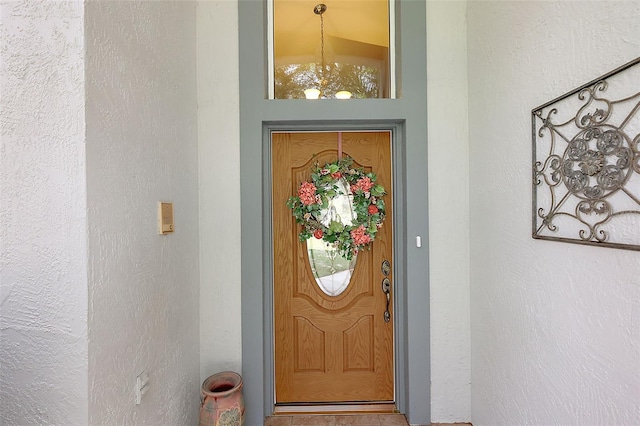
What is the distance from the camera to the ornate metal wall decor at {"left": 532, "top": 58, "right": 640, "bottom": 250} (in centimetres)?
88

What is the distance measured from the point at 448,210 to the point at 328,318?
1.09 metres

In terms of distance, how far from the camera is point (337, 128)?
1.94 m

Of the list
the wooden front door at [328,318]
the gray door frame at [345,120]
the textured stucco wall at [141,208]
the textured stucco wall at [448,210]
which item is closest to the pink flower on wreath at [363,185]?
the wooden front door at [328,318]

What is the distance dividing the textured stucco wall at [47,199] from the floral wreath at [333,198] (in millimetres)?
1204

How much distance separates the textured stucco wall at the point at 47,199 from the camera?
94cm

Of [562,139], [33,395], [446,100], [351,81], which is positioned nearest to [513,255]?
[562,139]

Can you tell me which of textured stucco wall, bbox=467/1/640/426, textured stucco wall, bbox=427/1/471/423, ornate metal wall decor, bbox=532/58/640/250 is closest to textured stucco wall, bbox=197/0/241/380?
textured stucco wall, bbox=427/1/471/423

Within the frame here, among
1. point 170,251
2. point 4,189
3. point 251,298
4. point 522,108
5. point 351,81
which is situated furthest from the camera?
point 351,81

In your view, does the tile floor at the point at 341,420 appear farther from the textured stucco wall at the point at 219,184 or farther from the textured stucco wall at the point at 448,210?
the textured stucco wall at the point at 219,184

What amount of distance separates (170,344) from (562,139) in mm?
2036

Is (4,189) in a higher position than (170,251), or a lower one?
higher

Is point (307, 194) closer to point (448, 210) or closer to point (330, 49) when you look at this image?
point (448, 210)

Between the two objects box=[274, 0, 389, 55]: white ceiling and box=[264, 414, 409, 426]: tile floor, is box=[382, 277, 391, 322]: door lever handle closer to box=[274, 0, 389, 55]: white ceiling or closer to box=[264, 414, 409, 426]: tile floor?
box=[264, 414, 409, 426]: tile floor

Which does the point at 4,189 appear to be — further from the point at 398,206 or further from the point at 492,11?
the point at 492,11
